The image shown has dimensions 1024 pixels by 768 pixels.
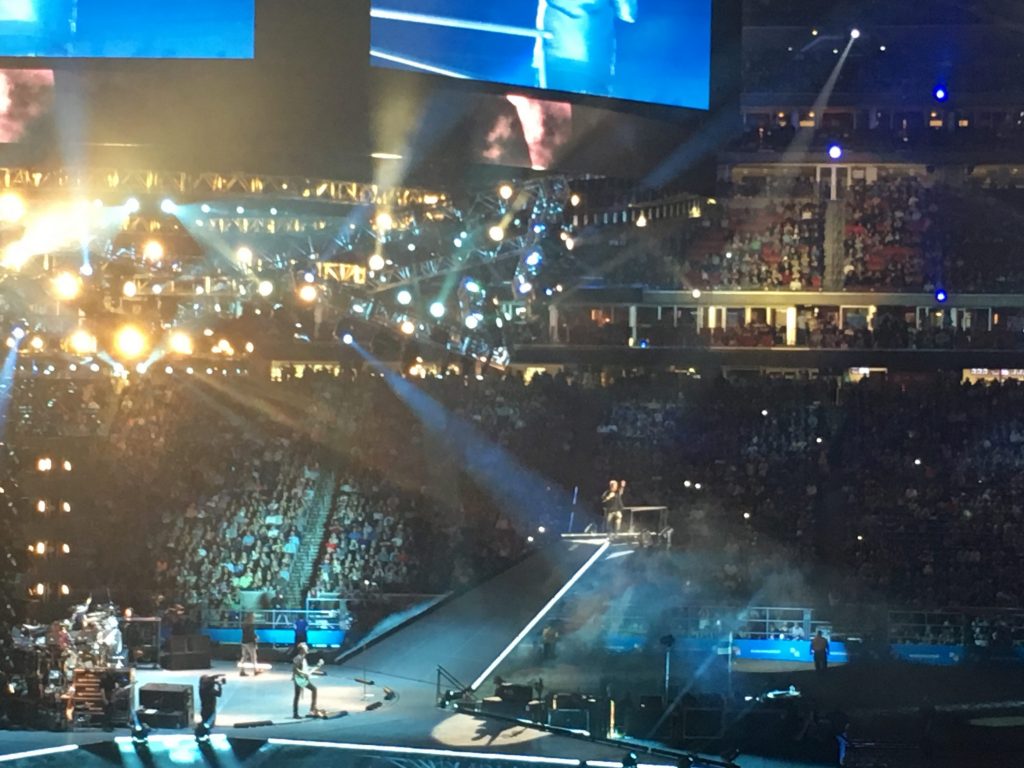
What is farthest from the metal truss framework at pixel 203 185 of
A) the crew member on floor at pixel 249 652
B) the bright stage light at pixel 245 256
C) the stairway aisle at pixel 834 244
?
the stairway aisle at pixel 834 244

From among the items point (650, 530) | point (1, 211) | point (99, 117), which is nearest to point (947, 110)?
point (650, 530)

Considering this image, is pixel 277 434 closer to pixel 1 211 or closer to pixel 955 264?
pixel 1 211

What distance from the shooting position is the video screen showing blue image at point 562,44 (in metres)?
12.6

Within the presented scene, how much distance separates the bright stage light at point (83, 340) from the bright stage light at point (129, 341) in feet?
1.05

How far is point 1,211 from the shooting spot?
1775 cm

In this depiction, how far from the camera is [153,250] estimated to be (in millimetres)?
19000

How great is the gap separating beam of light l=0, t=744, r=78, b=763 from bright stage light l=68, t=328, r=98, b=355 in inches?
346

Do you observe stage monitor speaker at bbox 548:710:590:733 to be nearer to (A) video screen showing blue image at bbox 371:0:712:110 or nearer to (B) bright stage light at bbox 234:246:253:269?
(A) video screen showing blue image at bbox 371:0:712:110

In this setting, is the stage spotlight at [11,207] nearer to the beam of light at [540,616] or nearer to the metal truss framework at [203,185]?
the metal truss framework at [203,185]

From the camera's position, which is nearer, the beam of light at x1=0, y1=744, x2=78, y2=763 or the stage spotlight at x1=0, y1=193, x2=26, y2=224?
the beam of light at x1=0, y1=744, x2=78, y2=763

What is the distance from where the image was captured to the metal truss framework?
16.2m

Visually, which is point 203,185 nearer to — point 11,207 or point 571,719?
point 11,207

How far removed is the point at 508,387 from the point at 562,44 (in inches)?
511

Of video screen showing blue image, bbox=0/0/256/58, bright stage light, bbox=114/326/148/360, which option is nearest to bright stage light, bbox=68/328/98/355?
bright stage light, bbox=114/326/148/360
